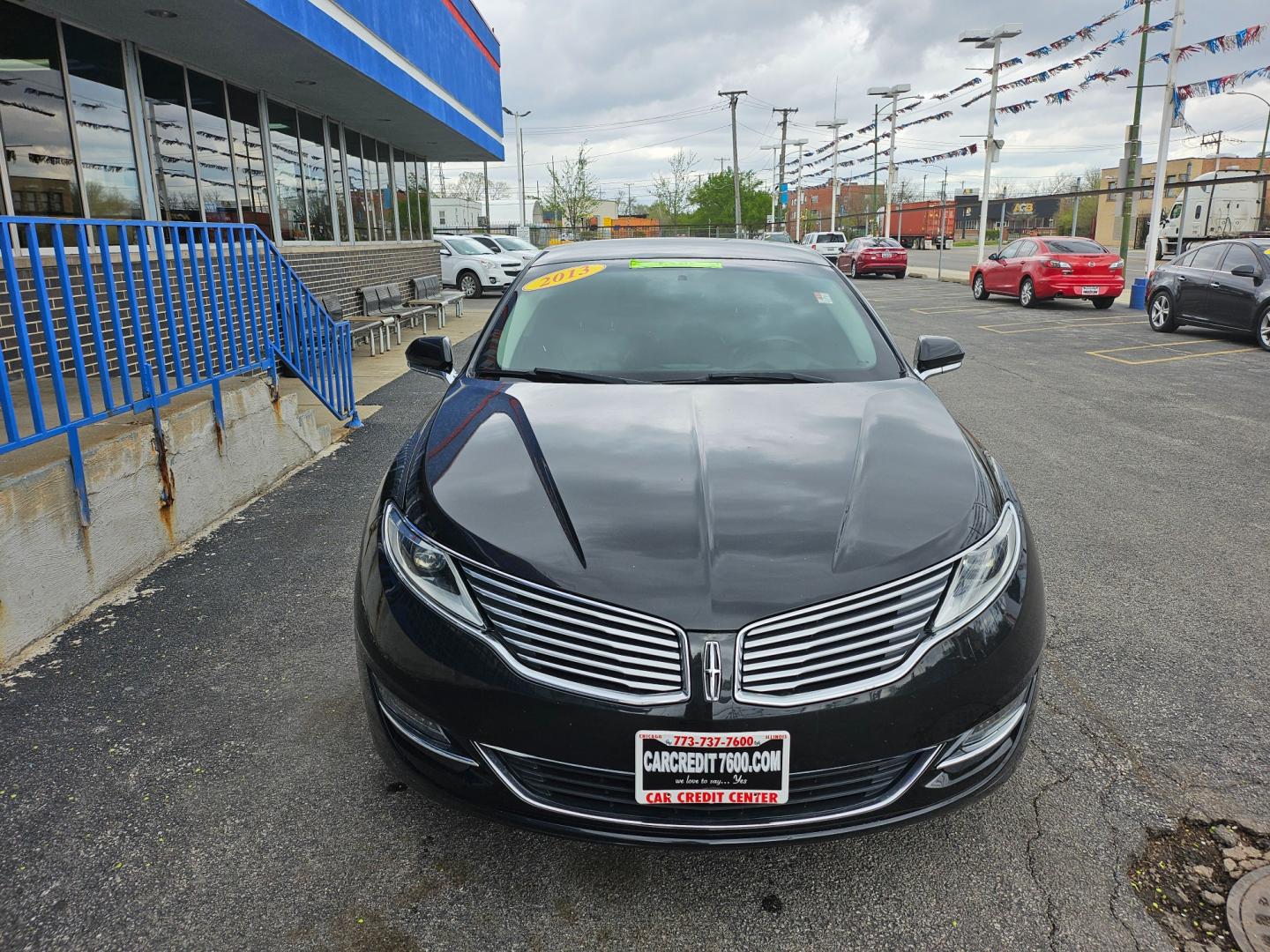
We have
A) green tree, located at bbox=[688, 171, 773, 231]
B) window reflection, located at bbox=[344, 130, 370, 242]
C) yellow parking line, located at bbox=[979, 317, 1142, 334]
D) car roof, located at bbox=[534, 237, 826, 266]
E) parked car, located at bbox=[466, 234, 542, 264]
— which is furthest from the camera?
green tree, located at bbox=[688, 171, 773, 231]

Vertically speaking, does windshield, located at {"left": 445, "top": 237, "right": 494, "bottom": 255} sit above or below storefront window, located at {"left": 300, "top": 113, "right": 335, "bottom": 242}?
below

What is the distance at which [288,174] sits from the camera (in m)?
12.8

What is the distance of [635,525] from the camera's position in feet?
7.04

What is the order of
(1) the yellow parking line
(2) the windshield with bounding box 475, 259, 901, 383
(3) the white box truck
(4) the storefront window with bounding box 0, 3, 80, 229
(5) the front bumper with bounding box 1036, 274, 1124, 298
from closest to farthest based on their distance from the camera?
(2) the windshield with bounding box 475, 259, 901, 383, (4) the storefront window with bounding box 0, 3, 80, 229, (1) the yellow parking line, (5) the front bumper with bounding box 1036, 274, 1124, 298, (3) the white box truck

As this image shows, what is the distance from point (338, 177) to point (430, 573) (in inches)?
579

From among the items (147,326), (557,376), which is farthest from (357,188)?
(557,376)

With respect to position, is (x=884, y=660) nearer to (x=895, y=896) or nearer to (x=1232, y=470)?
(x=895, y=896)

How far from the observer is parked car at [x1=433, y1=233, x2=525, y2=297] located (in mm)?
23469

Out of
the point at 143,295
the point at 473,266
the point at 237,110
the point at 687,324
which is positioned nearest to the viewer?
the point at 687,324

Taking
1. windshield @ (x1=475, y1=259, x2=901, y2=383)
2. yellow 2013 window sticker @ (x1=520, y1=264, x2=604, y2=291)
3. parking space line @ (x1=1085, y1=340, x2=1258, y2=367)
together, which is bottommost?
parking space line @ (x1=1085, y1=340, x2=1258, y2=367)

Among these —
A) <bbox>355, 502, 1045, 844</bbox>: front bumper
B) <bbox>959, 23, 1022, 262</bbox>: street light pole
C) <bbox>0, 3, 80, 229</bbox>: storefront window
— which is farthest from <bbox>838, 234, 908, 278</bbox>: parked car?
<bbox>355, 502, 1045, 844</bbox>: front bumper

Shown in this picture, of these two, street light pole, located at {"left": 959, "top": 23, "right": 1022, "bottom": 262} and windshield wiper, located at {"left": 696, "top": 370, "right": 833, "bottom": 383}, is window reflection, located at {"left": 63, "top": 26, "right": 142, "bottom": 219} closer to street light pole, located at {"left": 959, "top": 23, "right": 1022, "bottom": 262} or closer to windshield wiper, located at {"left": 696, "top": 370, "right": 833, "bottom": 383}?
windshield wiper, located at {"left": 696, "top": 370, "right": 833, "bottom": 383}

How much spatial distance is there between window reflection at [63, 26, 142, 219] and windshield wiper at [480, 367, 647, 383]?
6.93m

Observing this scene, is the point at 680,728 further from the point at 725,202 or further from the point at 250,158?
the point at 725,202
